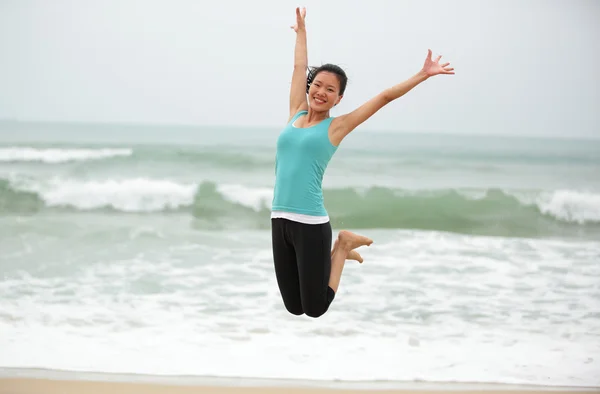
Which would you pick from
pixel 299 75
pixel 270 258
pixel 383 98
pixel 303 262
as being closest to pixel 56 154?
pixel 270 258

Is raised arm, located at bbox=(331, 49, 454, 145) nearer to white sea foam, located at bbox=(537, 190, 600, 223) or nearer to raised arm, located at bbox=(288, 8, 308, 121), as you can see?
raised arm, located at bbox=(288, 8, 308, 121)

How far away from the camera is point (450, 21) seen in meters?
10.4

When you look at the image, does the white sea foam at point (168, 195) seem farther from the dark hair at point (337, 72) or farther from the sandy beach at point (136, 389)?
the dark hair at point (337, 72)

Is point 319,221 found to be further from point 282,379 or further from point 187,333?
point 187,333

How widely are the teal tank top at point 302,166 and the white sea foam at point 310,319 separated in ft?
5.40

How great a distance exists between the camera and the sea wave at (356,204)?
9.25 meters

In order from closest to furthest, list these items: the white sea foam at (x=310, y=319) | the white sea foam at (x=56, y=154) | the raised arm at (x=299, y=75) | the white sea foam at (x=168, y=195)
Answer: the raised arm at (x=299, y=75), the white sea foam at (x=310, y=319), the white sea foam at (x=168, y=195), the white sea foam at (x=56, y=154)

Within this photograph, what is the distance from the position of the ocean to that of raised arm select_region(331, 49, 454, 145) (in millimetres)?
1887

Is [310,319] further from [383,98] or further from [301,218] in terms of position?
[383,98]

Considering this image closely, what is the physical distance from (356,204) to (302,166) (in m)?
7.24

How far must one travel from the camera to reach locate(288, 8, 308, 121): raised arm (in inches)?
108

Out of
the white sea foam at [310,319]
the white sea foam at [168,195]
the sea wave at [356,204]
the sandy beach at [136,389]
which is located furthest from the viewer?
the white sea foam at [168,195]

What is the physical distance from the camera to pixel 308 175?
261cm

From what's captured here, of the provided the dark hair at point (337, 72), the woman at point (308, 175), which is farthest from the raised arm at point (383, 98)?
the dark hair at point (337, 72)
